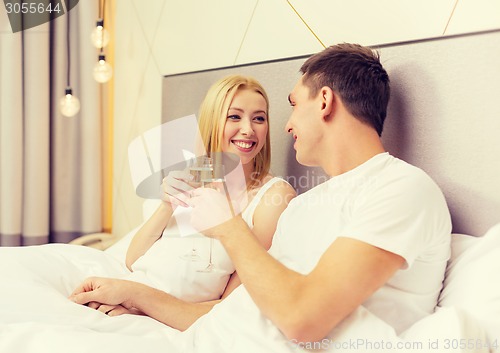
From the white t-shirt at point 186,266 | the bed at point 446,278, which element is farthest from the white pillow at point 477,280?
the white t-shirt at point 186,266

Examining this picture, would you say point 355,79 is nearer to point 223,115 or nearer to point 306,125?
point 306,125

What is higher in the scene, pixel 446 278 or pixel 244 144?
pixel 244 144

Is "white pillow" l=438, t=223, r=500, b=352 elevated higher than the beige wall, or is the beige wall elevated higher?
the beige wall

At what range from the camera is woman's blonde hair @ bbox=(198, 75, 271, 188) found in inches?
61.5

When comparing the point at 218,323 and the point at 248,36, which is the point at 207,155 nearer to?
the point at 248,36

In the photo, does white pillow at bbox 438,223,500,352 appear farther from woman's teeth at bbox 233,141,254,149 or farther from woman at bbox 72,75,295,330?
woman's teeth at bbox 233,141,254,149

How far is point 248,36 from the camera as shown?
1.84 m

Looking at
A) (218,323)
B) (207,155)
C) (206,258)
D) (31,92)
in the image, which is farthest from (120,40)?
(218,323)

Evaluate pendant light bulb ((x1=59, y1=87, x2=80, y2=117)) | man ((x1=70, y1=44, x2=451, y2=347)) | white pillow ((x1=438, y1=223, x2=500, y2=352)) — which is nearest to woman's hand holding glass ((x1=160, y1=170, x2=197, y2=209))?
man ((x1=70, y1=44, x2=451, y2=347))

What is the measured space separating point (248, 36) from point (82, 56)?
125cm

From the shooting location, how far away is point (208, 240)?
4.83 ft

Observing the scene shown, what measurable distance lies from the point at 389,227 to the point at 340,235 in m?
0.09

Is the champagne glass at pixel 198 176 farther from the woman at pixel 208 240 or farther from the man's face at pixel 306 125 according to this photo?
the man's face at pixel 306 125

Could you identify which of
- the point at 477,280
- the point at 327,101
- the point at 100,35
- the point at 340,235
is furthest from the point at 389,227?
the point at 100,35
